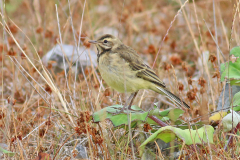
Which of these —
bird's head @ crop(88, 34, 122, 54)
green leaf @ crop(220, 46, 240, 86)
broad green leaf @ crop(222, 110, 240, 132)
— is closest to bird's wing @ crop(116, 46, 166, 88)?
bird's head @ crop(88, 34, 122, 54)

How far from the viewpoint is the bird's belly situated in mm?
4250

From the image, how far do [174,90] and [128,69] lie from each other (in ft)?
3.71

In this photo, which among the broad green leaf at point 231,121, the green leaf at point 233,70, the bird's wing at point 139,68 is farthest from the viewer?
the bird's wing at point 139,68

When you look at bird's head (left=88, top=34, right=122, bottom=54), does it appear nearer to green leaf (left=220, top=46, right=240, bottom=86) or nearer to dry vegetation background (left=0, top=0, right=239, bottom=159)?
dry vegetation background (left=0, top=0, right=239, bottom=159)

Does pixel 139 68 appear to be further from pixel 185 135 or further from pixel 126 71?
pixel 185 135

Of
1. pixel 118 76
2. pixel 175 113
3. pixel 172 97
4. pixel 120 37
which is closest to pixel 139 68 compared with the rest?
pixel 118 76

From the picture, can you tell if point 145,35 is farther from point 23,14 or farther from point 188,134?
point 188,134

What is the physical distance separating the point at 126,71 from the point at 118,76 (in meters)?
0.23

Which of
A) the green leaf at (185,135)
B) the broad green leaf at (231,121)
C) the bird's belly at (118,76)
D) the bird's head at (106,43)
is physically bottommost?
the green leaf at (185,135)

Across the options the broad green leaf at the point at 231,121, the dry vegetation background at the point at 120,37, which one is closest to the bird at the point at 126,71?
the dry vegetation background at the point at 120,37

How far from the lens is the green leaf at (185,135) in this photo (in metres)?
3.11

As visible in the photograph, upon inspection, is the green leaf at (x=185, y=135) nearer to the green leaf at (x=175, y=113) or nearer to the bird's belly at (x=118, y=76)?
the green leaf at (x=175, y=113)

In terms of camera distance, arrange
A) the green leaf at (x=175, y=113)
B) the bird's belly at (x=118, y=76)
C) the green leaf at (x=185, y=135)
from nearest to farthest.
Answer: the green leaf at (x=185, y=135)
the green leaf at (x=175, y=113)
the bird's belly at (x=118, y=76)

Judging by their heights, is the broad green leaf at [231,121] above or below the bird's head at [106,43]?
below
